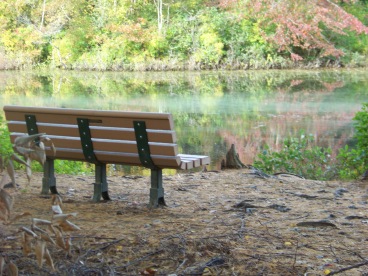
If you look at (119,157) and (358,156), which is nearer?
(119,157)

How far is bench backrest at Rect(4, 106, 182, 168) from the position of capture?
4.45 metres

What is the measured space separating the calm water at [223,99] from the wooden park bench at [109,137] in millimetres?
4791

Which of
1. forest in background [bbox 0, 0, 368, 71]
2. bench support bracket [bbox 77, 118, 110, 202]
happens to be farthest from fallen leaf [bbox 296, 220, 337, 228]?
forest in background [bbox 0, 0, 368, 71]

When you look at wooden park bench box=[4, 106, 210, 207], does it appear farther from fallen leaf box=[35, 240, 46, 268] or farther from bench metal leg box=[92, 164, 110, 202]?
fallen leaf box=[35, 240, 46, 268]

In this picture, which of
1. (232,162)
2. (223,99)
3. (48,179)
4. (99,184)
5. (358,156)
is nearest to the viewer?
(99,184)

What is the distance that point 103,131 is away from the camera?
4645mm

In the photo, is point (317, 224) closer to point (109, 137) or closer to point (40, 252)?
point (109, 137)

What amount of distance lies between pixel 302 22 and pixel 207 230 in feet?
82.5

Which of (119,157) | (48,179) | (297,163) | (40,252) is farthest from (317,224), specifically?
(297,163)

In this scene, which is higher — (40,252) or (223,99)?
(40,252)

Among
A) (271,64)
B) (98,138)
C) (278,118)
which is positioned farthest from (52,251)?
(271,64)

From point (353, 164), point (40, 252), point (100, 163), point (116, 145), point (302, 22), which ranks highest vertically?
point (302, 22)

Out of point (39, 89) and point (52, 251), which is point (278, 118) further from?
point (52, 251)

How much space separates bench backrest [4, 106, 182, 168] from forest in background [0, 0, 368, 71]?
75.9 feet
